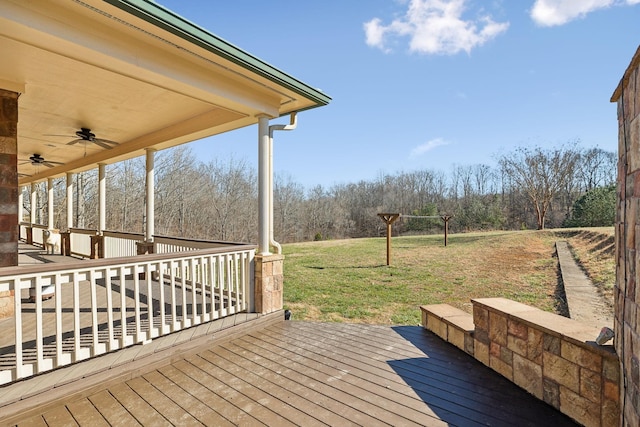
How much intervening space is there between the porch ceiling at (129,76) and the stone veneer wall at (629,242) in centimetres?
305

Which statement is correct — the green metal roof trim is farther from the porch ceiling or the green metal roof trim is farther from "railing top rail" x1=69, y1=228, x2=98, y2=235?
"railing top rail" x1=69, y1=228, x2=98, y2=235

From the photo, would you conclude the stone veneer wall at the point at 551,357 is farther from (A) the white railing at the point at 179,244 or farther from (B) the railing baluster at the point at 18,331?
(B) the railing baluster at the point at 18,331

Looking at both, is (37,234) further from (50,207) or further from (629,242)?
(629,242)

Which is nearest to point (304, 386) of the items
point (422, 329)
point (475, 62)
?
point (422, 329)

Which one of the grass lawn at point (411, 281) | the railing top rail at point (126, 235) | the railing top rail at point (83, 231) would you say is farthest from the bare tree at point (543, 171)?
the railing top rail at point (83, 231)

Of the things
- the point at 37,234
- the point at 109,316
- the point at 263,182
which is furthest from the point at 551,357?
the point at 37,234

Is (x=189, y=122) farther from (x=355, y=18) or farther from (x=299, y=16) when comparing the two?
(x=355, y=18)

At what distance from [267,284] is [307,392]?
1863mm

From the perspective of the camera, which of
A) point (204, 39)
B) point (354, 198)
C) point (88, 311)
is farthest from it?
point (354, 198)

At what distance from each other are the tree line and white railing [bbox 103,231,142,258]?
7.30m

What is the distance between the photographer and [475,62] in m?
10.1

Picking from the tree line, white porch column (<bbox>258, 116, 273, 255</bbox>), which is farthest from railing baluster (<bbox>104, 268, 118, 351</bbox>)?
the tree line

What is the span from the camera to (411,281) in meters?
8.18

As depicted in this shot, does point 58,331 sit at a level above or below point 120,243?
below
